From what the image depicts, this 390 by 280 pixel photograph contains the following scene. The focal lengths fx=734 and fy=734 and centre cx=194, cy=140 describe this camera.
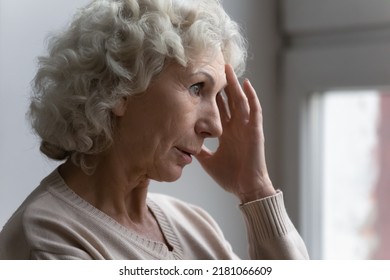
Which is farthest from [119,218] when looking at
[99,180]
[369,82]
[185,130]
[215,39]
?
[369,82]

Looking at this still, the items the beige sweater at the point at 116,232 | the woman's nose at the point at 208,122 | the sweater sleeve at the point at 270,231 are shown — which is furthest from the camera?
the sweater sleeve at the point at 270,231

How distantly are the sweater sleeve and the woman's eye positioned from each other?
0.82 ft

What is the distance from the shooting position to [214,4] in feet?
4.06

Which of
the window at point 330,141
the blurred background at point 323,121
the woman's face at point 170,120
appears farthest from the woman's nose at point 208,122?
the window at point 330,141

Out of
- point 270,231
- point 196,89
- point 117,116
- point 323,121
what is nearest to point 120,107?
point 117,116

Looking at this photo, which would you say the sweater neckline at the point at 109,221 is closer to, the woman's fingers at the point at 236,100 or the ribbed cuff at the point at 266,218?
the ribbed cuff at the point at 266,218

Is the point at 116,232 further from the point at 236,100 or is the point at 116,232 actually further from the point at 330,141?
the point at 330,141

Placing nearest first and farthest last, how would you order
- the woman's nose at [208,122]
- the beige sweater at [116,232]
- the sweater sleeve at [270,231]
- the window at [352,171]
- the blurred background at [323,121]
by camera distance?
1. the beige sweater at [116,232]
2. the woman's nose at [208,122]
3. the sweater sleeve at [270,231]
4. the blurred background at [323,121]
5. the window at [352,171]

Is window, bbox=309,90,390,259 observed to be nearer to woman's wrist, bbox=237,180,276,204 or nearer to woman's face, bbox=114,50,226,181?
woman's wrist, bbox=237,180,276,204

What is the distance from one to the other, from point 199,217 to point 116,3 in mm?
471

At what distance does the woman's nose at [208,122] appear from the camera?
1.21 m

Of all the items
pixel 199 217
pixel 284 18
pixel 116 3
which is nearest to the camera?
pixel 116 3
